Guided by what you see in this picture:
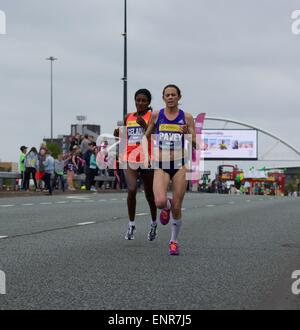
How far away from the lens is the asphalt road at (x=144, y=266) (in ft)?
21.6

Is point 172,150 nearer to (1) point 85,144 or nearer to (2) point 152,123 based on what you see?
(2) point 152,123

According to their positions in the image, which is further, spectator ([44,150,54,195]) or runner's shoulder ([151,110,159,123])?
spectator ([44,150,54,195])

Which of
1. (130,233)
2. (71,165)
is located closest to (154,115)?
(130,233)

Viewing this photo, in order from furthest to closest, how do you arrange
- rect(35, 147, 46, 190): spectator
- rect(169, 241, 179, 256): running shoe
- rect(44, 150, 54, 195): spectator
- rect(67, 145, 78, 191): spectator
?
rect(67, 145, 78, 191): spectator → rect(35, 147, 46, 190): spectator → rect(44, 150, 54, 195): spectator → rect(169, 241, 179, 256): running shoe

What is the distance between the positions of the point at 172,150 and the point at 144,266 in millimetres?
1941

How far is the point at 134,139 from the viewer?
11336 millimetres

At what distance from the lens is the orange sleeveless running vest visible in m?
11.2

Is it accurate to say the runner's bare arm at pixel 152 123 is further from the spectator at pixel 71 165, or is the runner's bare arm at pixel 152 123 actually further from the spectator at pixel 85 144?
the spectator at pixel 71 165

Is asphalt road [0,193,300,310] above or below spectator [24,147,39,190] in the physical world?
below

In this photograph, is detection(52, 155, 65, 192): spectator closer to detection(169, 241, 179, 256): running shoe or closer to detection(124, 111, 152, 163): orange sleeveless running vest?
detection(124, 111, 152, 163): orange sleeveless running vest

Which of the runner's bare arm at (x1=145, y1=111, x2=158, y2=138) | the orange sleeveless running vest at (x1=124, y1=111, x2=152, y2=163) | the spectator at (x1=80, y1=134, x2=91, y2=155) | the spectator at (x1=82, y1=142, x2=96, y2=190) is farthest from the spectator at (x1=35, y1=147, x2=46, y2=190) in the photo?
the runner's bare arm at (x1=145, y1=111, x2=158, y2=138)

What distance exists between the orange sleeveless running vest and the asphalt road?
1.09 metres

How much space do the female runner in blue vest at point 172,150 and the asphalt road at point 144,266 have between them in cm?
61

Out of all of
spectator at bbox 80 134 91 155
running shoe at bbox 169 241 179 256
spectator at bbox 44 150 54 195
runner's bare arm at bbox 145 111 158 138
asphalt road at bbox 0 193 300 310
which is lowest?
asphalt road at bbox 0 193 300 310
